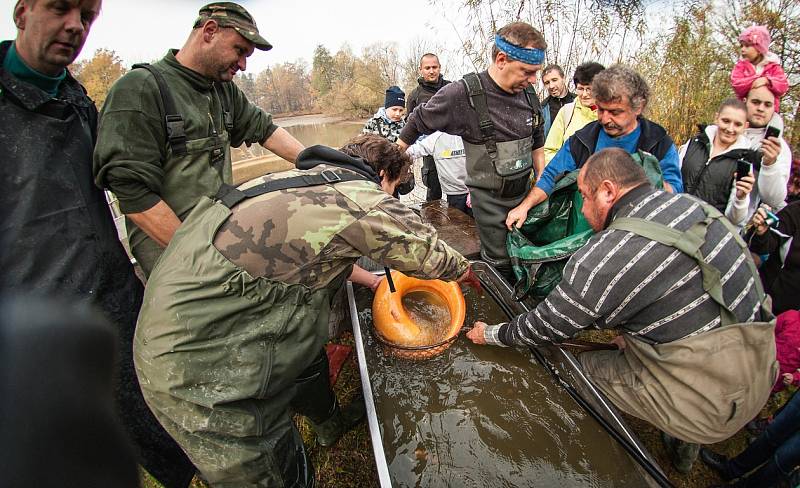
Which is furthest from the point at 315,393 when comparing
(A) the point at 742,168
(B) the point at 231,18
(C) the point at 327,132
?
(C) the point at 327,132

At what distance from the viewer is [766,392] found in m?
1.84

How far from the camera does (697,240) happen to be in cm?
164

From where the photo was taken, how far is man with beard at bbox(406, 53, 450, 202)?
17.2 feet

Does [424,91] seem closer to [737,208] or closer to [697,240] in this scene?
[737,208]

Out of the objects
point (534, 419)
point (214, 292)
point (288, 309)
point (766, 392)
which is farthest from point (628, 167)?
point (214, 292)

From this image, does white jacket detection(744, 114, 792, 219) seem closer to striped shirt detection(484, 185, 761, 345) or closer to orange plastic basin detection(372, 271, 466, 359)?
striped shirt detection(484, 185, 761, 345)

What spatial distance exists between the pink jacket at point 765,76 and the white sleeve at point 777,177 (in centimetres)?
78

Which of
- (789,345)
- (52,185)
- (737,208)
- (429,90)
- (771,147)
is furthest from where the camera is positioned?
(429,90)

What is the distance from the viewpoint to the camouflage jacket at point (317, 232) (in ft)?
4.72

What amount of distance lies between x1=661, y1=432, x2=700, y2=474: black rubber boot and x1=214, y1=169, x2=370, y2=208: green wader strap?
8.07ft

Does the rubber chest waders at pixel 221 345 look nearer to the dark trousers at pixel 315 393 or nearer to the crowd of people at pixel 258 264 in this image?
the crowd of people at pixel 258 264

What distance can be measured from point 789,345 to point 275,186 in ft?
10.1

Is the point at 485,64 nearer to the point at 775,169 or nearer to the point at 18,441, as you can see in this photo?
the point at 775,169

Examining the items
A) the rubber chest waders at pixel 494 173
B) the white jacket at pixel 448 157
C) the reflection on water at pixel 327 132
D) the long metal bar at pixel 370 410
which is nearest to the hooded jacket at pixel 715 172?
the rubber chest waders at pixel 494 173
